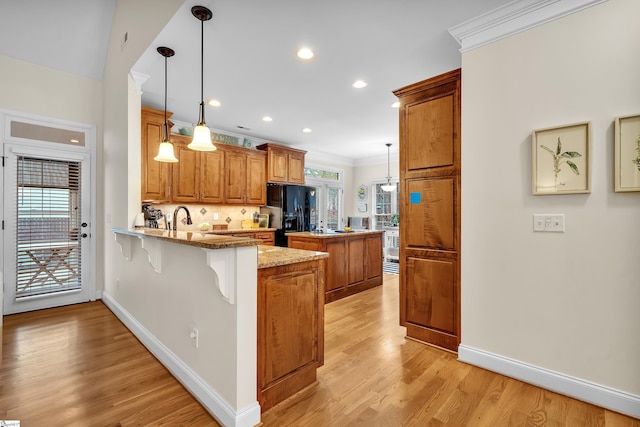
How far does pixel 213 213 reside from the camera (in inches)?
219

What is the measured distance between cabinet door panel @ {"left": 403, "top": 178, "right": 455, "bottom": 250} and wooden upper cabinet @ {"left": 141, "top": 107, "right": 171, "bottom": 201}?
136 inches

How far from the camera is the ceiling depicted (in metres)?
2.25

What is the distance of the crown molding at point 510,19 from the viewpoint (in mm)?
1959

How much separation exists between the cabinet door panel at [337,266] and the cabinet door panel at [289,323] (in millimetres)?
1896

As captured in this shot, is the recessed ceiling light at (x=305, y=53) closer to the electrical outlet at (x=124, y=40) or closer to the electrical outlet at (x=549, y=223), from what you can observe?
the electrical outlet at (x=124, y=40)

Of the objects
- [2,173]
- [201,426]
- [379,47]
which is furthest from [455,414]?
[2,173]

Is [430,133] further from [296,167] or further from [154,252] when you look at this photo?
[296,167]

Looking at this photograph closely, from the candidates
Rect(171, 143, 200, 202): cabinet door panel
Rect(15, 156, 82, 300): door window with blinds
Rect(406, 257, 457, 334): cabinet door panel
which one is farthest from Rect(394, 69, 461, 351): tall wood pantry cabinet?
Rect(15, 156, 82, 300): door window with blinds

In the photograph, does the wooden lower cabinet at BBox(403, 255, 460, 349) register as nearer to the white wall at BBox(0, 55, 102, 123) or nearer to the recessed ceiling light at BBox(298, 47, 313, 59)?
the recessed ceiling light at BBox(298, 47, 313, 59)

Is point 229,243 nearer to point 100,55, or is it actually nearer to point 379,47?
point 379,47

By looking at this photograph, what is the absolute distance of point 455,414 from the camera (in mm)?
1800

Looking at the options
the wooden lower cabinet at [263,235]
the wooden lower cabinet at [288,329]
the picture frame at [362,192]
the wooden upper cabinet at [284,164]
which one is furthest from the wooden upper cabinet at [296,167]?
the wooden lower cabinet at [288,329]

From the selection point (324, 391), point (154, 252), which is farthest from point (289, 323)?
point (154, 252)

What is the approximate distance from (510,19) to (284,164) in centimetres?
443
